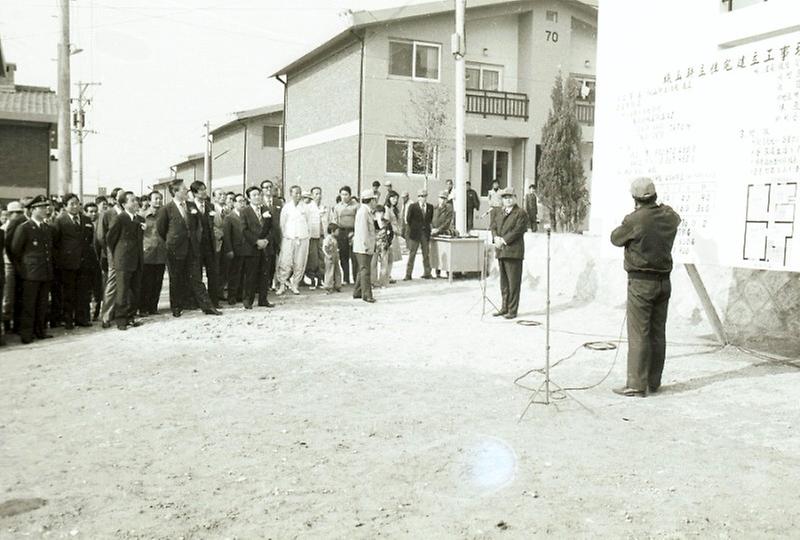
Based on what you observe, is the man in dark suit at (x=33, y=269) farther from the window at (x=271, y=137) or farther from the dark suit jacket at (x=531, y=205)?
the window at (x=271, y=137)

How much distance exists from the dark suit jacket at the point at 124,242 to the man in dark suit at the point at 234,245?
6.01 feet

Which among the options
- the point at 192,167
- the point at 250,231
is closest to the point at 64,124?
the point at 250,231

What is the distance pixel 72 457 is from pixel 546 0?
2390 cm

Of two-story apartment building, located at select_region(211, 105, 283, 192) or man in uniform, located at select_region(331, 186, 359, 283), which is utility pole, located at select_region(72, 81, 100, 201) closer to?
two-story apartment building, located at select_region(211, 105, 283, 192)

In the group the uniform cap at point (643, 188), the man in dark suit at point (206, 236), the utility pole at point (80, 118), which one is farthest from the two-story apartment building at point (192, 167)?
the uniform cap at point (643, 188)

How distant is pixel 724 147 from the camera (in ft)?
25.0

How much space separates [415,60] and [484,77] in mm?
2976

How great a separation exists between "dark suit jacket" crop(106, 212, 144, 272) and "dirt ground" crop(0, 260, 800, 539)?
4.17ft

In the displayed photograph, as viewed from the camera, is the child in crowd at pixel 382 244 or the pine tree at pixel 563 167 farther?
the pine tree at pixel 563 167

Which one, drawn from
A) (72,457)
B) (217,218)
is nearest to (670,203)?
(72,457)

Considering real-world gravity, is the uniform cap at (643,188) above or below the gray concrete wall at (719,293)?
above

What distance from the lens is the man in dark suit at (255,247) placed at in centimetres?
1209

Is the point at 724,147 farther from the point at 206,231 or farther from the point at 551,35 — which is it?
the point at 551,35

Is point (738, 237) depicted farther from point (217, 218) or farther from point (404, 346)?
point (217, 218)
